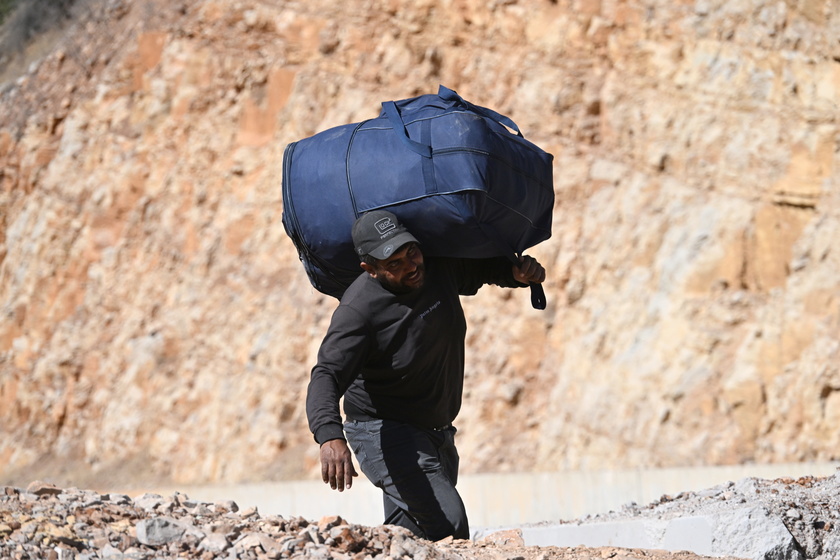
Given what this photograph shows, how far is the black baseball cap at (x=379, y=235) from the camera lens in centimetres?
448

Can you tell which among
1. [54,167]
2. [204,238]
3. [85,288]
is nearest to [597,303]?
[204,238]

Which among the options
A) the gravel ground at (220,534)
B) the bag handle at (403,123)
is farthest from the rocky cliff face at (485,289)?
the bag handle at (403,123)

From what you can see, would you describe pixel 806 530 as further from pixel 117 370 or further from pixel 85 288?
pixel 85 288

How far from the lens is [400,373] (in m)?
4.66

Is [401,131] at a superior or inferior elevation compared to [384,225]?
superior

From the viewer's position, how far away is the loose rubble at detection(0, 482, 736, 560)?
149 inches

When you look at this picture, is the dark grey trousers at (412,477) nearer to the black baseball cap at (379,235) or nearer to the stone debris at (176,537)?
the stone debris at (176,537)

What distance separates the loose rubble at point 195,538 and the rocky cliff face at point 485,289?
361 inches

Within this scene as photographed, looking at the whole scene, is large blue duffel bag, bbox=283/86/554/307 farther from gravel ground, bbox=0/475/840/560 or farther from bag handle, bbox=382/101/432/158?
gravel ground, bbox=0/475/840/560

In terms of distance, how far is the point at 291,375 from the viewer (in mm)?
17516

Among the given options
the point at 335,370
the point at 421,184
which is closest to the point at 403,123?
the point at 421,184

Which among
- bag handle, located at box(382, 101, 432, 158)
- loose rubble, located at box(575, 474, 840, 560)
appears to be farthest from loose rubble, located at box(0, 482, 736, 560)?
bag handle, located at box(382, 101, 432, 158)

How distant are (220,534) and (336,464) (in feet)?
1.70

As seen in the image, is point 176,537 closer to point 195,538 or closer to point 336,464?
point 195,538
